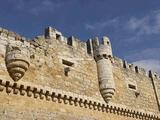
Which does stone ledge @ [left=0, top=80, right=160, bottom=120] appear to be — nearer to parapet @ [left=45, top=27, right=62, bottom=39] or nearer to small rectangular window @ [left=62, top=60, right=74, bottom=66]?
small rectangular window @ [left=62, top=60, right=74, bottom=66]

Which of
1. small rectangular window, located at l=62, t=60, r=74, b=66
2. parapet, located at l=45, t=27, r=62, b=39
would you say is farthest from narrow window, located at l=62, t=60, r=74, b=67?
parapet, located at l=45, t=27, r=62, b=39

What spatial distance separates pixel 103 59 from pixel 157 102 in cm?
446

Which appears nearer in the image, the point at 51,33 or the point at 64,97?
the point at 64,97

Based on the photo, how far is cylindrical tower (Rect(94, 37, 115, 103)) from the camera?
12.8 meters

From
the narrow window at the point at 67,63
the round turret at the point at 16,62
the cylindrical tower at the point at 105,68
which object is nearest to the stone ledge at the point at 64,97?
the round turret at the point at 16,62

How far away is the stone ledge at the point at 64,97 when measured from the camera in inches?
380

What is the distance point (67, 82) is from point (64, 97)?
0.69 meters

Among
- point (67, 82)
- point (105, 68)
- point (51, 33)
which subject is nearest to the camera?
point (67, 82)

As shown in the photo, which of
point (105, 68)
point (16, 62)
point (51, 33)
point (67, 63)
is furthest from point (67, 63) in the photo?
point (16, 62)

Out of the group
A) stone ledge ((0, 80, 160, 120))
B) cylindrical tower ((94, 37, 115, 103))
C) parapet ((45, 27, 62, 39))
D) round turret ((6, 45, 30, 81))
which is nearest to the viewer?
stone ledge ((0, 80, 160, 120))

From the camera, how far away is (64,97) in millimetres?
11023

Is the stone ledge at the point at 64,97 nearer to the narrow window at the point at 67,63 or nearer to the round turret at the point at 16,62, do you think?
the round turret at the point at 16,62

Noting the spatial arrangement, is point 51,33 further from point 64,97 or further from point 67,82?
point 64,97

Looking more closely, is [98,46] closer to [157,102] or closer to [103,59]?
[103,59]
